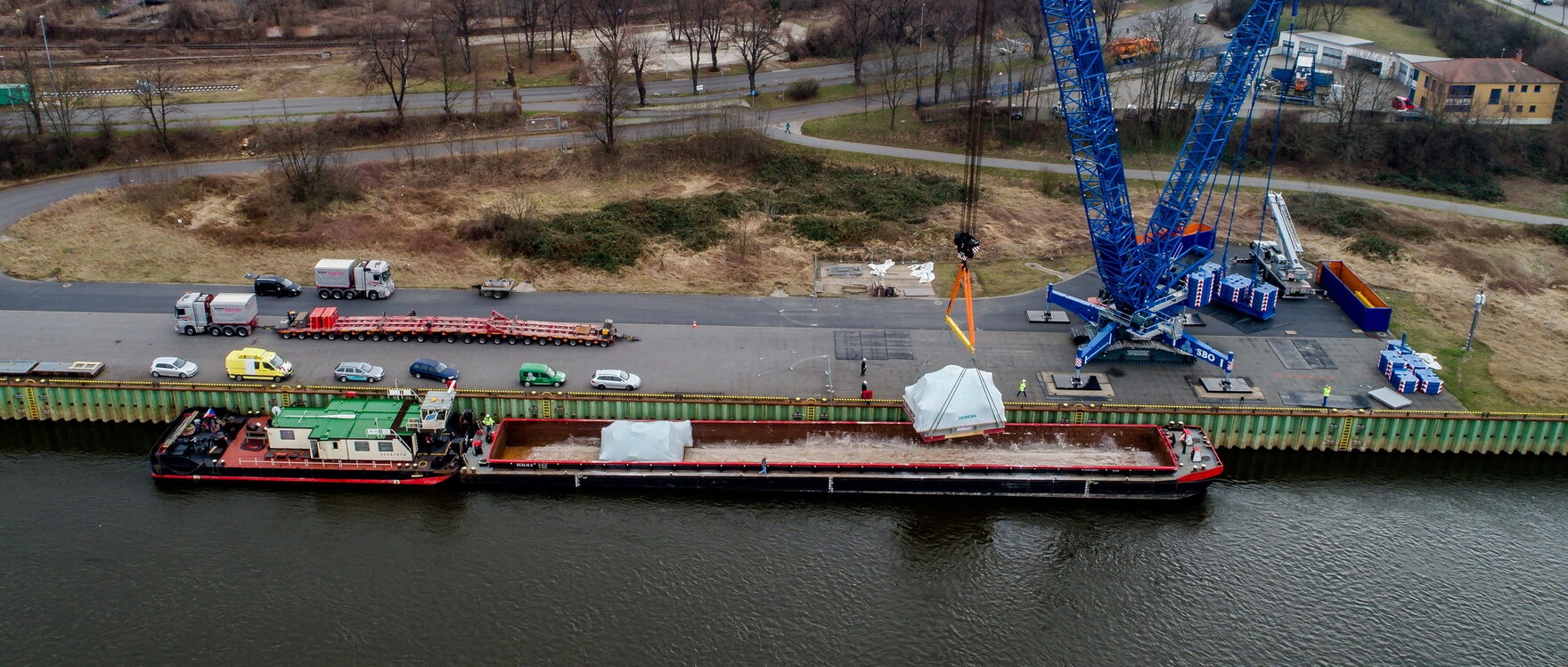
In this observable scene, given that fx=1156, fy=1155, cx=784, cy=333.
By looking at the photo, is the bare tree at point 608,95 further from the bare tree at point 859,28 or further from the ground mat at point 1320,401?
the ground mat at point 1320,401

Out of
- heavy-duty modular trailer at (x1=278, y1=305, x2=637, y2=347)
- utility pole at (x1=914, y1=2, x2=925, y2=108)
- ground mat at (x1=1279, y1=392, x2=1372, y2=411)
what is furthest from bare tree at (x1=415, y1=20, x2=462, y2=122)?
ground mat at (x1=1279, y1=392, x2=1372, y2=411)

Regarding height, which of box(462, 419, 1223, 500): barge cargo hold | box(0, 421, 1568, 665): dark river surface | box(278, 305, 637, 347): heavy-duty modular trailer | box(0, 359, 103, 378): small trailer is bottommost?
box(0, 421, 1568, 665): dark river surface

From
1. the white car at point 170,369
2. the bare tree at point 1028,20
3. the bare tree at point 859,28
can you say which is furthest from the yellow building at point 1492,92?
the white car at point 170,369

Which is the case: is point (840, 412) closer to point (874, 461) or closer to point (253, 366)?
point (874, 461)

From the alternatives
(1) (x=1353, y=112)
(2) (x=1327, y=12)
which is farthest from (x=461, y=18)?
(2) (x=1327, y=12)

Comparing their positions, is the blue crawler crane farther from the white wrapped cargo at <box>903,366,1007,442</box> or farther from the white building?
the white building

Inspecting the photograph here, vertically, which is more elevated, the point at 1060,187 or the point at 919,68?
the point at 919,68
